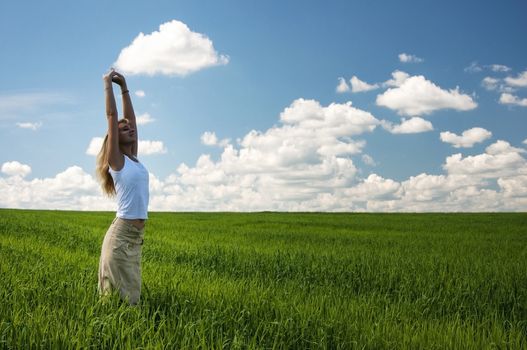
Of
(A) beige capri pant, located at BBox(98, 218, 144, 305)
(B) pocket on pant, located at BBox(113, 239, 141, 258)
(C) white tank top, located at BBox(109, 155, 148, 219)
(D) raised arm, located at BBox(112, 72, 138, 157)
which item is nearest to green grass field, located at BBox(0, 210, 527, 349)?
(A) beige capri pant, located at BBox(98, 218, 144, 305)

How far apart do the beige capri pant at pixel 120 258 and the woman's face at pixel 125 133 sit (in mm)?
888

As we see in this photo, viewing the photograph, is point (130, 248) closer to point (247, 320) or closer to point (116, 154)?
point (116, 154)

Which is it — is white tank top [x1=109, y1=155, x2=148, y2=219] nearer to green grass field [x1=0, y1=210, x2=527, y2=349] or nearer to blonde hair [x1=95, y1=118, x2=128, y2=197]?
blonde hair [x1=95, y1=118, x2=128, y2=197]

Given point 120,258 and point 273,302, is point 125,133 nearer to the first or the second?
point 120,258

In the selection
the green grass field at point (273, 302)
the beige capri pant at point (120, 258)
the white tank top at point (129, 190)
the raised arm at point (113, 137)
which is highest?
the raised arm at point (113, 137)

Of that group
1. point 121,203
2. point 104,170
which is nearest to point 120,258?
point 121,203

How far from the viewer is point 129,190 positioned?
5.25 m

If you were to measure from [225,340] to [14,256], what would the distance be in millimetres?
7997

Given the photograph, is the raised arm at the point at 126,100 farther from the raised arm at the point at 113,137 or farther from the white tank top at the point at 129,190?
the white tank top at the point at 129,190

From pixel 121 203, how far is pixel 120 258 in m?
0.60

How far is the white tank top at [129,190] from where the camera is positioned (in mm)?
5230

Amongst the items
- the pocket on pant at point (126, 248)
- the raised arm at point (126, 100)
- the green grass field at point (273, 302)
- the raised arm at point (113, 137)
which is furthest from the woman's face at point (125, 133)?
the green grass field at point (273, 302)

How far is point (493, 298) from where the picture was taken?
859cm

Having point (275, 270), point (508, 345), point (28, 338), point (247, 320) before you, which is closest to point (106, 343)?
point (28, 338)
